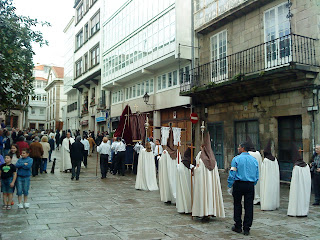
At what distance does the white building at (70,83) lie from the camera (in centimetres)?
4212

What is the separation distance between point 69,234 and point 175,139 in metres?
4.28

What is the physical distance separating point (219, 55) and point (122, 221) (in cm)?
1239

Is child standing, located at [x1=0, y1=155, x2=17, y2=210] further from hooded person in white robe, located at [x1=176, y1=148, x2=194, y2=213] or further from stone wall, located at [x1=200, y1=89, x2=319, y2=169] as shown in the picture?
stone wall, located at [x1=200, y1=89, x2=319, y2=169]

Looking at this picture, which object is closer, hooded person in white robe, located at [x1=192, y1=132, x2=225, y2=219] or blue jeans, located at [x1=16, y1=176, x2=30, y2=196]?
hooded person in white robe, located at [x1=192, y1=132, x2=225, y2=219]

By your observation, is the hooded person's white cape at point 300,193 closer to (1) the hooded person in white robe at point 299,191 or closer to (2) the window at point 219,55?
(1) the hooded person in white robe at point 299,191

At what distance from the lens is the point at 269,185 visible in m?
8.79

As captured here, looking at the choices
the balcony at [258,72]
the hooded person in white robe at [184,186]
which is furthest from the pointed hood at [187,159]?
the balcony at [258,72]

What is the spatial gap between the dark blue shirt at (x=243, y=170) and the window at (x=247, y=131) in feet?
28.1

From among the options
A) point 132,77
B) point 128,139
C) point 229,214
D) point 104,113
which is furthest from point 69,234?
point 104,113

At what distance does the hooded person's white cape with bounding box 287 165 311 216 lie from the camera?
7.97 m

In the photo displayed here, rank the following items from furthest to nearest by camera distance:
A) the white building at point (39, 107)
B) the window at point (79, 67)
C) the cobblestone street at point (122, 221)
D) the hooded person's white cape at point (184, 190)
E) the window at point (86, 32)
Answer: the white building at point (39, 107), the window at point (79, 67), the window at point (86, 32), the hooded person's white cape at point (184, 190), the cobblestone street at point (122, 221)

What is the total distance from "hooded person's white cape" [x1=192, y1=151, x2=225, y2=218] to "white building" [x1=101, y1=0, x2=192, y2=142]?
12000mm

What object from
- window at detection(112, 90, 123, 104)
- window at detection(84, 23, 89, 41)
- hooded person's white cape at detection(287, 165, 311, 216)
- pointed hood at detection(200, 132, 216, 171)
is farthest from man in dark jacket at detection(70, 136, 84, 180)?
window at detection(84, 23, 89, 41)

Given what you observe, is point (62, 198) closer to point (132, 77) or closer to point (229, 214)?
point (229, 214)
